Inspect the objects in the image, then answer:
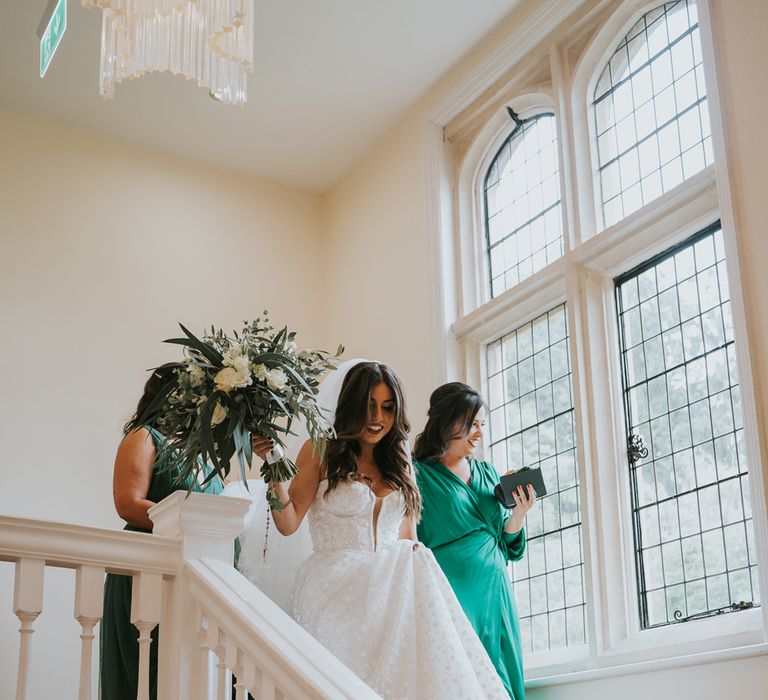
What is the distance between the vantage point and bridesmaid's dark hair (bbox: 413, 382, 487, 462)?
461cm

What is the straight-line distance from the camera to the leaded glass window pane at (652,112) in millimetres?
4977

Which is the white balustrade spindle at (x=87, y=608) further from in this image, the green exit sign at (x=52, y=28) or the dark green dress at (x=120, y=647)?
the green exit sign at (x=52, y=28)

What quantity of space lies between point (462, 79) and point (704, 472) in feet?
9.31

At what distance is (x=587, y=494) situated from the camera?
4.85m

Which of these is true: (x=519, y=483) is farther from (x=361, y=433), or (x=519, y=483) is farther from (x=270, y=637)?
(x=270, y=637)

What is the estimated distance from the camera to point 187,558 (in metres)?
2.83

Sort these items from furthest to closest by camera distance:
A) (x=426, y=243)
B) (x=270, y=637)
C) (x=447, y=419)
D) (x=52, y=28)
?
(x=426, y=243), (x=447, y=419), (x=52, y=28), (x=270, y=637)

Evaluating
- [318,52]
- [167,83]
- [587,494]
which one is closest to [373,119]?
[318,52]

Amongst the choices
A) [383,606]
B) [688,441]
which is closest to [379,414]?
[383,606]

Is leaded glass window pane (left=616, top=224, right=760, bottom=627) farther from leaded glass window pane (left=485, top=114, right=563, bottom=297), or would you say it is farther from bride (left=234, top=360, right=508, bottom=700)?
bride (left=234, top=360, right=508, bottom=700)

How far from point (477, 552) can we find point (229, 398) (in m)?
1.73

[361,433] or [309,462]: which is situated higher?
[361,433]

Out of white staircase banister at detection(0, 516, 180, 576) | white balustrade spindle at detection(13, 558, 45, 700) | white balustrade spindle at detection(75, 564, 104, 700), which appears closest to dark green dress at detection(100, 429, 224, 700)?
white staircase banister at detection(0, 516, 180, 576)

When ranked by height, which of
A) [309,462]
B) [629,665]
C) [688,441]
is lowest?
[629,665]
